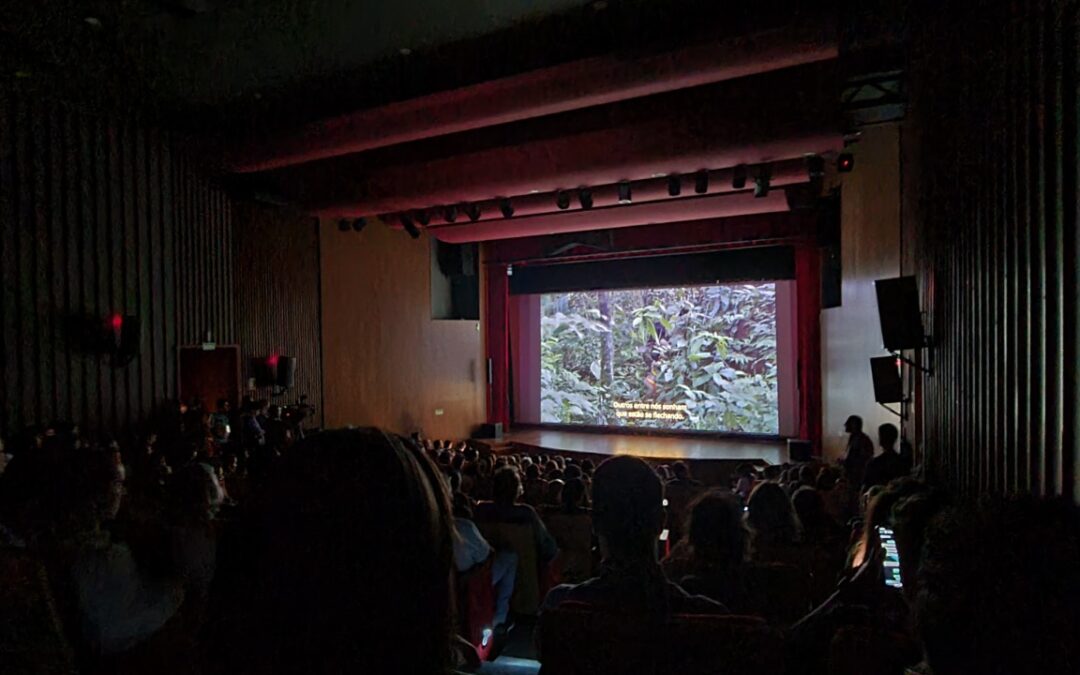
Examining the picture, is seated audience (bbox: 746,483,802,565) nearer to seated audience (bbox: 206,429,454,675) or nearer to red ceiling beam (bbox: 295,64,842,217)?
seated audience (bbox: 206,429,454,675)

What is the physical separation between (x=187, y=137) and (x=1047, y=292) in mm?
8111

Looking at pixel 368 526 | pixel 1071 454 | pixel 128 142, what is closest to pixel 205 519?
pixel 368 526

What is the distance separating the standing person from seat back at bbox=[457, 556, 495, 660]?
13.5 ft

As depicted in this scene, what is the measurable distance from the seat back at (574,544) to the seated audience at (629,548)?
7.36 feet

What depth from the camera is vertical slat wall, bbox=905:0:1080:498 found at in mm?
1874

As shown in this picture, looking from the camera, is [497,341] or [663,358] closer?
[663,358]

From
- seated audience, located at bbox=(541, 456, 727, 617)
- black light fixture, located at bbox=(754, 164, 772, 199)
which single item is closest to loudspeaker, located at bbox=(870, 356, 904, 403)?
black light fixture, located at bbox=(754, 164, 772, 199)

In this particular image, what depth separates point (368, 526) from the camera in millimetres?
734

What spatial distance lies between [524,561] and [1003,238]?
2.76 meters

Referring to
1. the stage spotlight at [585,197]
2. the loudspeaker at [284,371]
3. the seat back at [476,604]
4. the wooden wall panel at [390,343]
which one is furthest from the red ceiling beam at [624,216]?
the seat back at [476,604]

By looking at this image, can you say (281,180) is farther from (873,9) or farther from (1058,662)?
(1058,662)

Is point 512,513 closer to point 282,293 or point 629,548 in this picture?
point 629,548

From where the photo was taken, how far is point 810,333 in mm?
11273

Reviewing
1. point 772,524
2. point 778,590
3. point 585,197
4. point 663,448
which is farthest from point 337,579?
point 663,448
